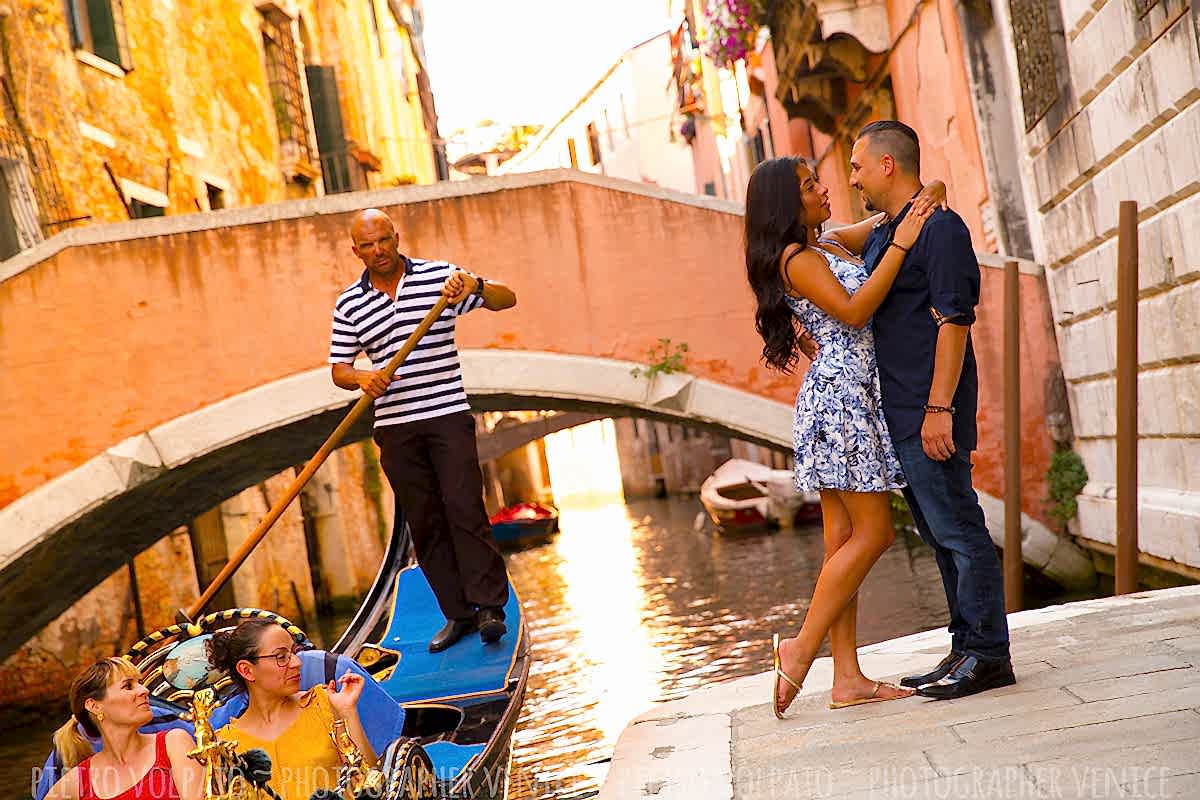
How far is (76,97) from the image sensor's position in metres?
7.79

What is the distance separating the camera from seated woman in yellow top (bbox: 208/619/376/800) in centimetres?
247

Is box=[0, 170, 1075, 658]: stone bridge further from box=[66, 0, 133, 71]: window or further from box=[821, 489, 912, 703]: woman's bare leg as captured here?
box=[821, 489, 912, 703]: woman's bare leg

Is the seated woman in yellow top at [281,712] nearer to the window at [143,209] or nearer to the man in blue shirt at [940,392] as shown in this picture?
the man in blue shirt at [940,392]

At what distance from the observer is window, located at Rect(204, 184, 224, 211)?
990cm

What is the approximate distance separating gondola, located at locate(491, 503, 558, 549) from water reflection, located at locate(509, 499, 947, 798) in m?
4.08

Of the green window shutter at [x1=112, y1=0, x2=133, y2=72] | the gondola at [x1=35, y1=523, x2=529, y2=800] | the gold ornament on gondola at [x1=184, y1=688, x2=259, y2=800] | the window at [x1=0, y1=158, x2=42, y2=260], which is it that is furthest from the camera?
the green window shutter at [x1=112, y1=0, x2=133, y2=72]

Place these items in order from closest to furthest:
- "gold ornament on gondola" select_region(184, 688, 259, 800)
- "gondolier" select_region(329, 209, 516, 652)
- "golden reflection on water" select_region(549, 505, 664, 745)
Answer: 1. "gold ornament on gondola" select_region(184, 688, 259, 800)
2. "gondolier" select_region(329, 209, 516, 652)
3. "golden reflection on water" select_region(549, 505, 664, 745)

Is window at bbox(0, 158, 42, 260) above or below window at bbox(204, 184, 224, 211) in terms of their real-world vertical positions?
below

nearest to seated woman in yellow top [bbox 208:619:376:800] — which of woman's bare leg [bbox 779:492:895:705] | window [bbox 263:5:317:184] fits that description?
woman's bare leg [bbox 779:492:895:705]

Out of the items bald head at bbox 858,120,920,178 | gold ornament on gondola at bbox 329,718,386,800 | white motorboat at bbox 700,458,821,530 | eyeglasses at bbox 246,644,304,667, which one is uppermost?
bald head at bbox 858,120,920,178

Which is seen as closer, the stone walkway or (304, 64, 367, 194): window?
the stone walkway

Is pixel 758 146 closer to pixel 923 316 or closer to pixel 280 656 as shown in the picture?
pixel 923 316

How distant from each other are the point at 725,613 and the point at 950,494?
557 centimetres

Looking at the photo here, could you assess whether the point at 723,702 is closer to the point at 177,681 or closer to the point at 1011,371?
the point at 177,681
